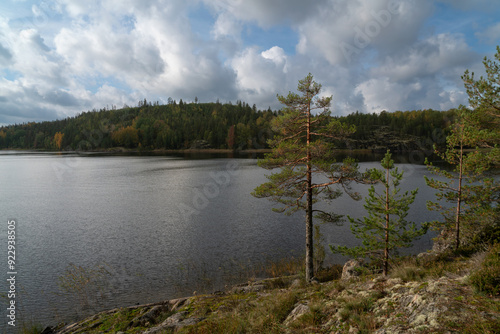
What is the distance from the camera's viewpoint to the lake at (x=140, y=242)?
54.4 feet

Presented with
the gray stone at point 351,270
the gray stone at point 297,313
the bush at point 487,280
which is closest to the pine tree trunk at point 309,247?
the gray stone at point 351,270

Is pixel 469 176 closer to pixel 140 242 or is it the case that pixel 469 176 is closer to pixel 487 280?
pixel 487 280

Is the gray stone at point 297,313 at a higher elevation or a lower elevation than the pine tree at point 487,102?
lower

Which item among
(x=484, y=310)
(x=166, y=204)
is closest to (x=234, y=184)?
(x=166, y=204)

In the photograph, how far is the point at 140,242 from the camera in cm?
2462

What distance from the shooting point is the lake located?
1659 centimetres

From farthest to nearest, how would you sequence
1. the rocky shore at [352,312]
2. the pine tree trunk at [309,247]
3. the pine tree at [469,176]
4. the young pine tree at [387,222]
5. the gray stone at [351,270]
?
the pine tree trunk at [309,247]
the pine tree at [469,176]
the gray stone at [351,270]
the young pine tree at [387,222]
the rocky shore at [352,312]

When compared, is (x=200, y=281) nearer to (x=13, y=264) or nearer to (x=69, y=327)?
(x=69, y=327)

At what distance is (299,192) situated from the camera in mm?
17406

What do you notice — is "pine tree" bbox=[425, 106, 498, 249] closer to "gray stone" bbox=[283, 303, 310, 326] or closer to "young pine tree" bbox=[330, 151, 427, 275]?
"young pine tree" bbox=[330, 151, 427, 275]

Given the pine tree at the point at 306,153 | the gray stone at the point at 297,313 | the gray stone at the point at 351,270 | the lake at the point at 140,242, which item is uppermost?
the pine tree at the point at 306,153

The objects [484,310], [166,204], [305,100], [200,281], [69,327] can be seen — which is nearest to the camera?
[484,310]

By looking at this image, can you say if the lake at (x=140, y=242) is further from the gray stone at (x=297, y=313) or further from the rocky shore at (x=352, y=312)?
the gray stone at (x=297, y=313)

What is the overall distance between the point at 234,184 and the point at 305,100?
3707 centimetres
